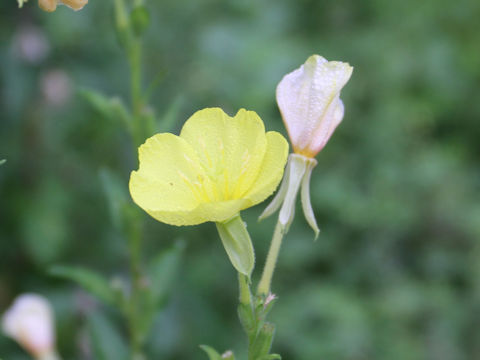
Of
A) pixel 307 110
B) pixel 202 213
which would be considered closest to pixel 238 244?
pixel 202 213

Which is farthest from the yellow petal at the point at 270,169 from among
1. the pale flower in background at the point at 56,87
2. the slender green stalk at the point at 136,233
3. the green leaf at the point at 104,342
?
the pale flower in background at the point at 56,87

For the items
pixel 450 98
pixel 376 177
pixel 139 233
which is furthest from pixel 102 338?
pixel 450 98

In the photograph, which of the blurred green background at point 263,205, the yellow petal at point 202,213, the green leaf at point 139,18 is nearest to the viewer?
the yellow petal at point 202,213

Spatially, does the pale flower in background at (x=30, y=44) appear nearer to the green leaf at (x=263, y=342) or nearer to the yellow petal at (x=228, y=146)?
the yellow petal at (x=228, y=146)

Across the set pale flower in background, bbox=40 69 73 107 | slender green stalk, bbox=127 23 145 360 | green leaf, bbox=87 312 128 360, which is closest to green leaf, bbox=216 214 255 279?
slender green stalk, bbox=127 23 145 360

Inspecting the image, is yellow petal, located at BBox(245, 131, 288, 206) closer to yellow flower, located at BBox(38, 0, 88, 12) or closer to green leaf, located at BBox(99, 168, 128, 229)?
yellow flower, located at BBox(38, 0, 88, 12)
